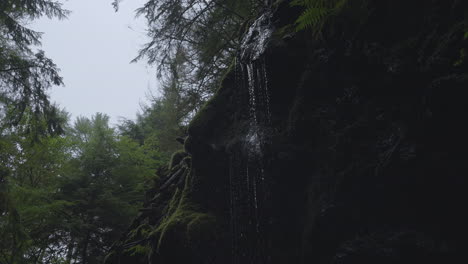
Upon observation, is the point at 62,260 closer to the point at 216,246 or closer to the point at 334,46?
the point at 216,246

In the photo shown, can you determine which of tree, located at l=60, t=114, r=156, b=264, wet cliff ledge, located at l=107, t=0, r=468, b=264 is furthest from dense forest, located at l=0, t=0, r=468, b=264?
tree, located at l=60, t=114, r=156, b=264

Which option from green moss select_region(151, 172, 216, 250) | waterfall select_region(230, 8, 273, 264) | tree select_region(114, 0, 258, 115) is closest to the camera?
waterfall select_region(230, 8, 273, 264)

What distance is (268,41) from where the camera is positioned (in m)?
5.09

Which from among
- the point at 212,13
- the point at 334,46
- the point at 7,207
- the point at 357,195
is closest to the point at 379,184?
the point at 357,195

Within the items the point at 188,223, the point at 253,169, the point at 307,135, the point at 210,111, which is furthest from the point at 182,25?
the point at 188,223

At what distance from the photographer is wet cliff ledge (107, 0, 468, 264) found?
9.75ft

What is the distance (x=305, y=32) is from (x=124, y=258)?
6478 millimetres

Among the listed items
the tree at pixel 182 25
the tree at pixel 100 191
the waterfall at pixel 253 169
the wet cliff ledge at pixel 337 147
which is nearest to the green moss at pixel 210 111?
the wet cliff ledge at pixel 337 147

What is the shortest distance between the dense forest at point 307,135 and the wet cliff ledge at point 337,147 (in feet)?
0.06

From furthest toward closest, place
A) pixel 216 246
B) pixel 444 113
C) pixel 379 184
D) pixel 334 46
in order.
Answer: pixel 216 246, pixel 334 46, pixel 379 184, pixel 444 113

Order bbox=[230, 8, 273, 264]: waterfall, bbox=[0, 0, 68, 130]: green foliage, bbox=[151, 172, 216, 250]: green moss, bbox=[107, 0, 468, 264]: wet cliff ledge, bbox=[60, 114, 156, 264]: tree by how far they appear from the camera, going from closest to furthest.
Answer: bbox=[107, 0, 468, 264]: wet cliff ledge < bbox=[230, 8, 273, 264]: waterfall < bbox=[151, 172, 216, 250]: green moss < bbox=[0, 0, 68, 130]: green foliage < bbox=[60, 114, 156, 264]: tree

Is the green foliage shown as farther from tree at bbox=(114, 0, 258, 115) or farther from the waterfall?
the waterfall

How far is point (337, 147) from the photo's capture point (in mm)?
3975

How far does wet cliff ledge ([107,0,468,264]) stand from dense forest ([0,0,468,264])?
0.06 feet
